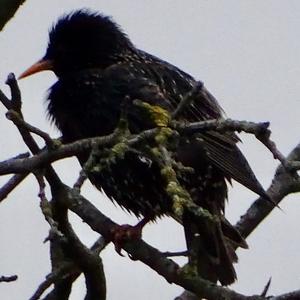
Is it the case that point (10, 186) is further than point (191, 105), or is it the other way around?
point (191, 105)

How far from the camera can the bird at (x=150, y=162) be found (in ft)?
19.0

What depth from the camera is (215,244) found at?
19.3 ft

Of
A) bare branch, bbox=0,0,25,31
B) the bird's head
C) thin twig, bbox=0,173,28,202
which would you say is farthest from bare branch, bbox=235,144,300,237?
bare branch, bbox=0,0,25,31

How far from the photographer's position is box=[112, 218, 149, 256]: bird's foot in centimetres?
543

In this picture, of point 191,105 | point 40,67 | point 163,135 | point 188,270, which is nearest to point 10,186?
point 188,270

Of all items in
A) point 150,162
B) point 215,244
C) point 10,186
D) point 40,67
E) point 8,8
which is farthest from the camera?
point 40,67

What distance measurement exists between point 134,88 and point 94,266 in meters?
1.76

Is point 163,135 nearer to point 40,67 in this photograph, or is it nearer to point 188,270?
point 188,270

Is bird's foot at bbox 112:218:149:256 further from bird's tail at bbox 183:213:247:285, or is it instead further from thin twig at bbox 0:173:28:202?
thin twig at bbox 0:173:28:202

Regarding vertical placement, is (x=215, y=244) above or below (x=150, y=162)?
below

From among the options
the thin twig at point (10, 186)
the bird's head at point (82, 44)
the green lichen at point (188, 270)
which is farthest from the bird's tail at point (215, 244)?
the green lichen at point (188, 270)

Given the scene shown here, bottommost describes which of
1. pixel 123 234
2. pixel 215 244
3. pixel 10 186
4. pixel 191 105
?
pixel 10 186

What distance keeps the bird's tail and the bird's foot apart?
299 millimetres

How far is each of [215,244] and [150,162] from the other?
28.1 inches
